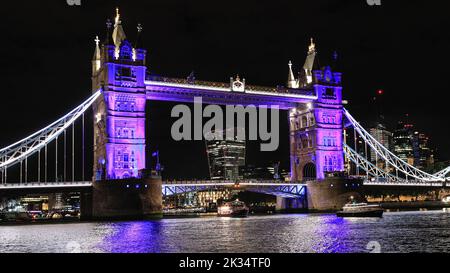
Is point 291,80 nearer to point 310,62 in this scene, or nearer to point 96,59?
point 310,62

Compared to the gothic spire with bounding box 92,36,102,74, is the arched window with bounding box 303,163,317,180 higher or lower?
lower

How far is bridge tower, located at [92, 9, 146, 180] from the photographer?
69688 millimetres

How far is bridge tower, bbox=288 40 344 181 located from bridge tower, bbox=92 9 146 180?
81.6 ft

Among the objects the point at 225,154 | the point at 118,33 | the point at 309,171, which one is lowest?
the point at 309,171

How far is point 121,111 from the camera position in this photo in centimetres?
7069

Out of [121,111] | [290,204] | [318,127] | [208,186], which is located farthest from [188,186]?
[290,204]

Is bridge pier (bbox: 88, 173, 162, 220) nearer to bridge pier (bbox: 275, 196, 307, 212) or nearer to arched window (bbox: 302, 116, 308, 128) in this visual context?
bridge pier (bbox: 275, 196, 307, 212)

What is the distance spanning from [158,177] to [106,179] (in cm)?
550

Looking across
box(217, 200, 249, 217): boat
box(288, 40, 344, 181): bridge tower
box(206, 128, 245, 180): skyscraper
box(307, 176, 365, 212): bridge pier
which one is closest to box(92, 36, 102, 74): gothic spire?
box(217, 200, 249, 217): boat

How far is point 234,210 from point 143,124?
15023 millimetres

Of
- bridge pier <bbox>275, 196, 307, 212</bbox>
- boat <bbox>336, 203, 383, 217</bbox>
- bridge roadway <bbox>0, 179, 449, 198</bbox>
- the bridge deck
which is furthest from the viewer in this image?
bridge pier <bbox>275, 196, 307, 212</bbox>

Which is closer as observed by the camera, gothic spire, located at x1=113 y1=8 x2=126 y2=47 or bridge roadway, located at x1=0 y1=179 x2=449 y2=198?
bridge roadway, located at x1=0 y1=179 x2=449 y2=198

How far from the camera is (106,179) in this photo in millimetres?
67125

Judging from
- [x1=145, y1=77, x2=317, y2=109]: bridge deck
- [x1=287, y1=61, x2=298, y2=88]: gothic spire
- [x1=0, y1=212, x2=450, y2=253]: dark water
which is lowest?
[x1=0, y1=212, x2=450, y2=253]: dark water
